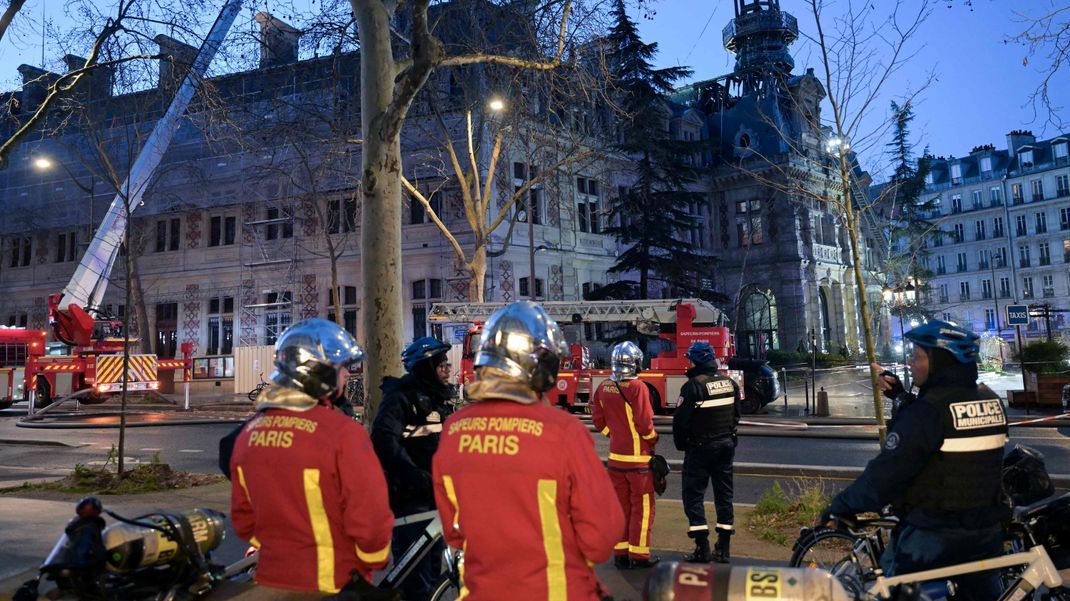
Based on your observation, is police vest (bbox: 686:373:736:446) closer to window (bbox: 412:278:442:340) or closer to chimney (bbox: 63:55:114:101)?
chimney (bbox: 63:55:114:101)

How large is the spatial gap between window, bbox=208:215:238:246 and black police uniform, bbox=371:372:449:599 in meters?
32.6

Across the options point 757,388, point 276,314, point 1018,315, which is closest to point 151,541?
point 757,388

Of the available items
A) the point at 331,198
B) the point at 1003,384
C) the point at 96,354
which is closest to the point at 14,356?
the point at 96,354

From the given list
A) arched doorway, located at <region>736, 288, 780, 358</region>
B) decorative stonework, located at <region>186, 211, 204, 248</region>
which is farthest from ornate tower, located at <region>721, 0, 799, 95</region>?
decorative stonework, located at <region>186, 211, 204, 248</region>

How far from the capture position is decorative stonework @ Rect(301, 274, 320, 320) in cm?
3203

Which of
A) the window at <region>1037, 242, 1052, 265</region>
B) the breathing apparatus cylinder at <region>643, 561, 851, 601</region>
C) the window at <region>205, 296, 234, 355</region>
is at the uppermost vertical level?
the window at <region>1037, 242, 1052, 265</region>

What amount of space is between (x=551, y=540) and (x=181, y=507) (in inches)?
293

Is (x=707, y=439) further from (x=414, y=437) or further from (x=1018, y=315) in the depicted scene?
(x=1018, y=315)

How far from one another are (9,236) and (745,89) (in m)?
43.0

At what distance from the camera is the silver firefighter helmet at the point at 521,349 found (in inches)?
108

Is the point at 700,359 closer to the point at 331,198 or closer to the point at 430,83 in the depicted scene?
the point at 430,83

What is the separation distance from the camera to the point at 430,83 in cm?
2116

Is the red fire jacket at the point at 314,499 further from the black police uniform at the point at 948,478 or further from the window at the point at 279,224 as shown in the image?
the window at the point at 279,224

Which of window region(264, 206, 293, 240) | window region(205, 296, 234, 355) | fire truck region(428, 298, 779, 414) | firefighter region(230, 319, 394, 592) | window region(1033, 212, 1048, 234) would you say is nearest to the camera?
firefighter region(230, 319, 394, 592)
